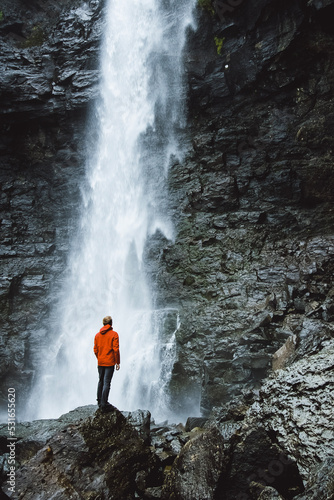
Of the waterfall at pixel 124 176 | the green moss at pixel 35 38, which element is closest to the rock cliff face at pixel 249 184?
the waterfall at pixel 124 176

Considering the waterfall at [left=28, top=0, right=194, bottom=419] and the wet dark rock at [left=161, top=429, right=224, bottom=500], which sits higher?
the waterfall at [left=28, top=0, right=194, bottom=419]

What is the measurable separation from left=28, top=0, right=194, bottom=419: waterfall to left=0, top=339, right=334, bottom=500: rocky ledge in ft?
28.4

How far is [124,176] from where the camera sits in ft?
59.9

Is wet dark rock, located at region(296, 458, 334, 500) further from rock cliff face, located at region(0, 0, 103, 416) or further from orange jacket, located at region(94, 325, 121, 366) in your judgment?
rock cliff face, located at region(0, 0, 103, 416)

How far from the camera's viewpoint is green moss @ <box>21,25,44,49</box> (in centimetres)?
1906

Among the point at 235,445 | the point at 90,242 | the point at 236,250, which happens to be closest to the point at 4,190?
the point at 90,242

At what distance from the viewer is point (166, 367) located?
12.1 metres

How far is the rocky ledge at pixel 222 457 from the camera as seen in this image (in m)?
3.89

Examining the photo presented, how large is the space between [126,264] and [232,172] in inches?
269

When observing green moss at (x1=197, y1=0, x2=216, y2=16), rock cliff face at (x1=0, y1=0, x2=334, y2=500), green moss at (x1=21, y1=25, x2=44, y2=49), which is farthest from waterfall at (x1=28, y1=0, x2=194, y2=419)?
green moss at (x1=21, y1=25, x2=44, y2=49)

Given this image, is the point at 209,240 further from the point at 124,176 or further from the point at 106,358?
the point at 106,358

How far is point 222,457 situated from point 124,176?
15669 millimetres

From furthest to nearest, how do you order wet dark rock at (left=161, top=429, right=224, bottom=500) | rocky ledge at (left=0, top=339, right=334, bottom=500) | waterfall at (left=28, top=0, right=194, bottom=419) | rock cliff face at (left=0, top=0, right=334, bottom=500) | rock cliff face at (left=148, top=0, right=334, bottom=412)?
waterfall at (left=28, top=0, right=194, bottom=419)
rock cliff face at (left=148, top=0, right=334, bottom=412)
rock cliff face at (left=0, top=0, right=334, bottom=500)
wet dark rock at (left=161, top=429, right=224, bottom=500)
rocky ledge at (left=0, top=339, right=334, bottom=500)

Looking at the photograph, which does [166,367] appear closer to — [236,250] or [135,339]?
[135,339]
